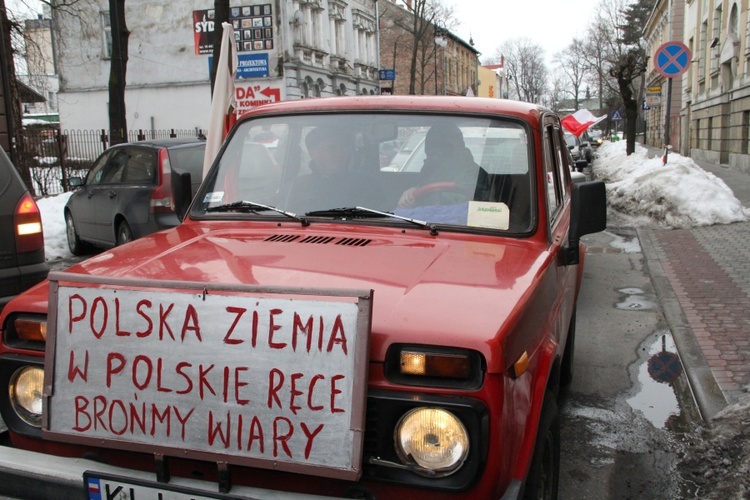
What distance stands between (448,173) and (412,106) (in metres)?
0.46

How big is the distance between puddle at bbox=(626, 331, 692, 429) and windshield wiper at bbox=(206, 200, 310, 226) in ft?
9.05

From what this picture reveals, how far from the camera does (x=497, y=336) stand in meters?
2.01

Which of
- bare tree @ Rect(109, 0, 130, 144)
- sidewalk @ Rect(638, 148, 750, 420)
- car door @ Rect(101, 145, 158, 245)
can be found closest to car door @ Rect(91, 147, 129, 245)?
car door @ Rect(101, 145, 158, 245)

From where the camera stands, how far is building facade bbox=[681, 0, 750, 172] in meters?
22.8

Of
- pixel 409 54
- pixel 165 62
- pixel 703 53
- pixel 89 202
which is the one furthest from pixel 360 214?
pixel 409 54

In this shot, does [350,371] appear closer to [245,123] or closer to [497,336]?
[497,336]

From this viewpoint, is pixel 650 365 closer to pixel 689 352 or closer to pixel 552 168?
pixel 689 352

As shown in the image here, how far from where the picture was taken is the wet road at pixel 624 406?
377 cm

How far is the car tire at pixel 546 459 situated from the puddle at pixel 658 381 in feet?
6.54

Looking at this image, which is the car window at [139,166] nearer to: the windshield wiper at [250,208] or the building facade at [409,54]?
the windshield wiper at [250,208]

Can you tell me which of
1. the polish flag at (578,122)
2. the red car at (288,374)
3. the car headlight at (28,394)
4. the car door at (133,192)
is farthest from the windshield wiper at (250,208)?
the polish flag at (578,122)

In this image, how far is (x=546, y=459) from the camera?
8.81 feet

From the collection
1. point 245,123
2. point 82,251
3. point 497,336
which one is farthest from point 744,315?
point 82,251

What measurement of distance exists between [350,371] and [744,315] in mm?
5719
